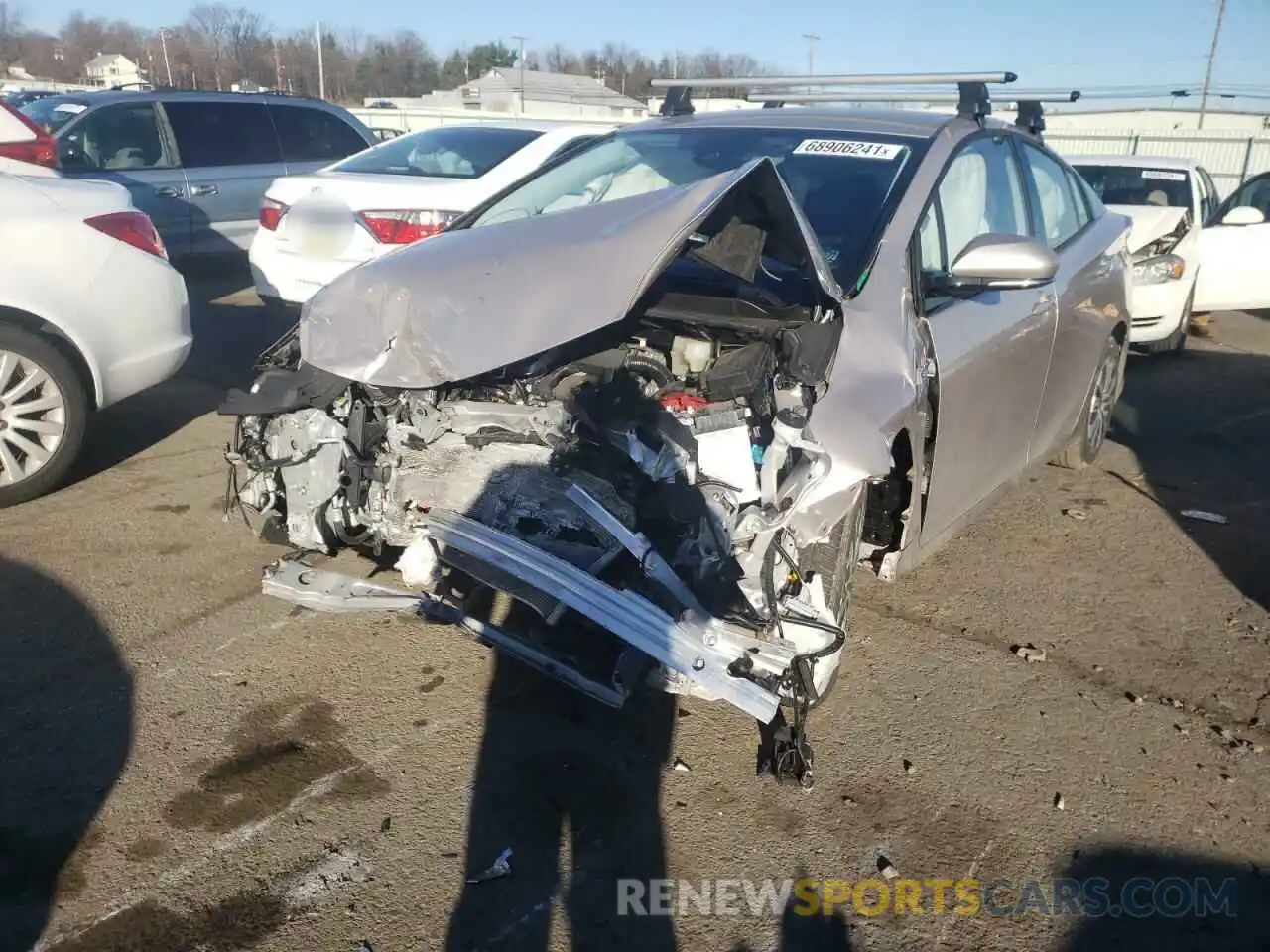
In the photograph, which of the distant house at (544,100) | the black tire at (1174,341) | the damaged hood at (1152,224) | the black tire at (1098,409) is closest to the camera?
the black tire at (1098,409)

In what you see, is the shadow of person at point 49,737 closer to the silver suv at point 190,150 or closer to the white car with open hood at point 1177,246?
the silver suv at point 190,150

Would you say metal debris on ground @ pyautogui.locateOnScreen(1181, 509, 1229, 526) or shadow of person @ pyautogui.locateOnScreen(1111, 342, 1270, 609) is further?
metal debris on ground @ pyautogui.locateOnScreen(1181, 509, 1229, 526)

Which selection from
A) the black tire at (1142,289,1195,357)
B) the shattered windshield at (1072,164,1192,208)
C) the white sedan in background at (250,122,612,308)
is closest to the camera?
the white sedan in background at (250,122,612,308)

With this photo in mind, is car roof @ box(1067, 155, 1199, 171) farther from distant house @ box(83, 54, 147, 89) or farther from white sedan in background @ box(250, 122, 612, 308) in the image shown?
distant house @ box(83, 54, 147, 89)

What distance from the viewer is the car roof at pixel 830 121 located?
4027 millimetres

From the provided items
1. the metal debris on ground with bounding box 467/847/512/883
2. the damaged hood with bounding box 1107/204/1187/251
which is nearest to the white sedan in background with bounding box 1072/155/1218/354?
the damaged hood with bounding box 1107/204/1187/251

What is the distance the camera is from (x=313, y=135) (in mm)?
10367

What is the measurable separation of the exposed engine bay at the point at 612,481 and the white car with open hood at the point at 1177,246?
624 centimetres

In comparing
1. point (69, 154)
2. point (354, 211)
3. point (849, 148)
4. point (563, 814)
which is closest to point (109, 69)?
point (69, 154)

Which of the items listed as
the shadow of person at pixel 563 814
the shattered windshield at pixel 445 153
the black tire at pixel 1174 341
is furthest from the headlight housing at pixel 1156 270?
the shadow of person at pixel 563 814

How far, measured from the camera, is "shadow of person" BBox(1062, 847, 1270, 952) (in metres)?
2.45

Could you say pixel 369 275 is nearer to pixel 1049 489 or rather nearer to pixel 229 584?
pixel 229 584

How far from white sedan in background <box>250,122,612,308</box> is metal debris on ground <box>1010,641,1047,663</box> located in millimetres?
3885

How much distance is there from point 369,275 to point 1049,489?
155 inches
